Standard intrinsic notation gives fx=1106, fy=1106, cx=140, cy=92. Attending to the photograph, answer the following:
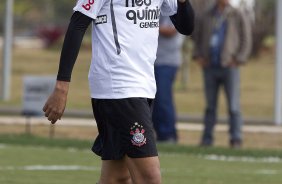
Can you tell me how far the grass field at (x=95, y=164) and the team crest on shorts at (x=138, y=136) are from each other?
3934mm

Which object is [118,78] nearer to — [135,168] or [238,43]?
[135,168]

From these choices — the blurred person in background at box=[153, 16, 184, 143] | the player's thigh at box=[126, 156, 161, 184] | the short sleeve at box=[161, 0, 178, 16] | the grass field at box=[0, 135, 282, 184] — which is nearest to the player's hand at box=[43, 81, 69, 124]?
the player's thigh at box=[126, 156, 161, 184]

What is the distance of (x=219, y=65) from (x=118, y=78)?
804 cm

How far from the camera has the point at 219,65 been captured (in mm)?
14906

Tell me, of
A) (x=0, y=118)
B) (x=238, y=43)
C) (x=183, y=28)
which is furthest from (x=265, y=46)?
(x=183, y=28)

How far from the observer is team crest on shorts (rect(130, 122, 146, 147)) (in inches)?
271

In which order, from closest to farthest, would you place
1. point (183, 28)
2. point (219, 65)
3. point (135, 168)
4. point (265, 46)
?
point (135, 168) < point (183, 28) < point (219, 65) < point (265, 46)

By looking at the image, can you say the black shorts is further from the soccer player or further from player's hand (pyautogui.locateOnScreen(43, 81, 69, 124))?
player's hand (pyautogui.locateOnScreen(43, 81, 69, 124))

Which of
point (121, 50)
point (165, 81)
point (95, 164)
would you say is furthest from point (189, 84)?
point (121, 50)

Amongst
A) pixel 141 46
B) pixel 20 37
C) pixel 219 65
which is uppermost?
pixel 141 46

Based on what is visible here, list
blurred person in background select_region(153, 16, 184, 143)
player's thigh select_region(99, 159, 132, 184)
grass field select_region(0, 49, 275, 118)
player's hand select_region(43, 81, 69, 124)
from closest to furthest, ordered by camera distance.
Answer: player's hand select_region(43, 81, 69, 124), player's thigh select_region(99, 159, 132, 184), blurred person in background select_region(153, 16, 184, 143), grass field select_region(0, 49, 275, 118)

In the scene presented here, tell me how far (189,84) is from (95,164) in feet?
74.4

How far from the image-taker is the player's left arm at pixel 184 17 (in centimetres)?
730

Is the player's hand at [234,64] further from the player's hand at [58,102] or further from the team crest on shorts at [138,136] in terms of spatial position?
the player's hand at [58,102]
